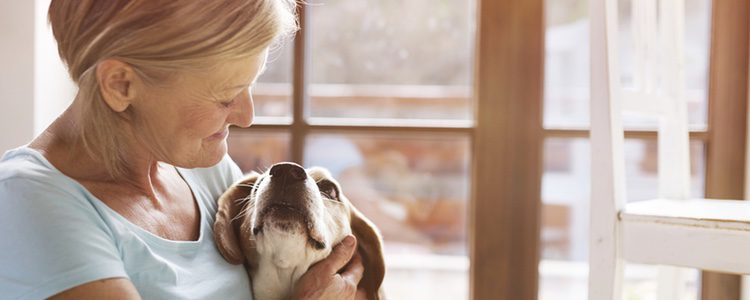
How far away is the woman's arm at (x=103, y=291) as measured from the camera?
2.48ft

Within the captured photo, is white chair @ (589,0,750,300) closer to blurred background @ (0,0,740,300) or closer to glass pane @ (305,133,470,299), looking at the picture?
blurred background @ (0,0,740,300)

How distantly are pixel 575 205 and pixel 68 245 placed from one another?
3.96 feet

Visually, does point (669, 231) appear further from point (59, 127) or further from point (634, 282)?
point (59, 127)

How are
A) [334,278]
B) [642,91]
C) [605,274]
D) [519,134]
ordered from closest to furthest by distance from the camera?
1. [334,278]
2. [605,274]
3. [642,91]
4. [519,134]

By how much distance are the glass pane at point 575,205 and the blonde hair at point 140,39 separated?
0.93 metres

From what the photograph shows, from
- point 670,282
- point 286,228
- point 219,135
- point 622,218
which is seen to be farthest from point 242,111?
point 670,282

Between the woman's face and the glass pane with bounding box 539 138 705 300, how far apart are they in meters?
0.88

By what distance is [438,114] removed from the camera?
1711mm

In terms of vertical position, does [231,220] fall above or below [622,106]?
below

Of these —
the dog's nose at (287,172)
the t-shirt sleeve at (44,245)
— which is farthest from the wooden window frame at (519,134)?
the t-shirt sleeve at (44,245)

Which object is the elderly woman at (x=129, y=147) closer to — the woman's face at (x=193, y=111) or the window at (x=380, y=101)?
the woman's face at (x=193, y=111)

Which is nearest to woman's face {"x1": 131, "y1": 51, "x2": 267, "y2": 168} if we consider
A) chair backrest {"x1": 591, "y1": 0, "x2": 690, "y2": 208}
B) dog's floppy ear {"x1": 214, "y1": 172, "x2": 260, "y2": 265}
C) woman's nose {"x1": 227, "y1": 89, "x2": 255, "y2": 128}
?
woman's nose {"x1": 227, "y1": 89, "x2": 255, "y2": 128}

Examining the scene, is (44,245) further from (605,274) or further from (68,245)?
(605,274)

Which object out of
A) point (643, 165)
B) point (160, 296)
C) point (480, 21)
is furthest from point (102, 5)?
point (643, 165)
